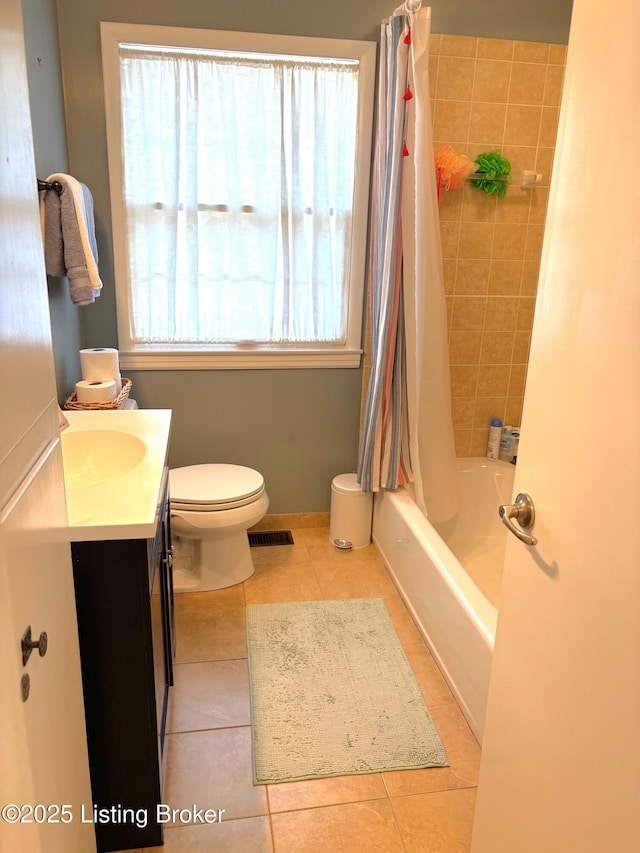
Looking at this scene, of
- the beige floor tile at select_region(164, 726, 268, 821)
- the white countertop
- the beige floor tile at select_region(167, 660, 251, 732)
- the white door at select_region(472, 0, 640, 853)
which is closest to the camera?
the white door at select_region(472, 0, 640, 853)

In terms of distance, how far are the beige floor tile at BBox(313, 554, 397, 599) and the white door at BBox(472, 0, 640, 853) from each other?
1508 mm

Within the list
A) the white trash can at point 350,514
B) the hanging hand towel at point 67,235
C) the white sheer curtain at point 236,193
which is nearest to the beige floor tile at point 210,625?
the white trash can at point 350,514

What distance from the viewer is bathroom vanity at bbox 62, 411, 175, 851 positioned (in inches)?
53.1

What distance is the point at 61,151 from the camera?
2.50 meters

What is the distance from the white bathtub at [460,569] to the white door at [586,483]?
30.1 inches

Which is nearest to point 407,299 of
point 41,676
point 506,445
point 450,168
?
point 450,168

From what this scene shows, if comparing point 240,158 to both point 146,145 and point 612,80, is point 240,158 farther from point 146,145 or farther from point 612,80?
point 612,80

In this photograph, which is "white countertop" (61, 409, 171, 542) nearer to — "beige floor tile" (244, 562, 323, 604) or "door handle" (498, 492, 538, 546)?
"door handle" (498, 492, 538, 546)

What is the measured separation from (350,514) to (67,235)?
1688 mm

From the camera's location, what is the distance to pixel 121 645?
1409mm

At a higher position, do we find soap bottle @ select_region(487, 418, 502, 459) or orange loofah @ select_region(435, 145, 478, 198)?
orange loofah @ select_region(435, 145, 478, 198)

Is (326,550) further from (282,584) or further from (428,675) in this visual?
(428,675)

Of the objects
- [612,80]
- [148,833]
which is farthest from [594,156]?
[148,833]

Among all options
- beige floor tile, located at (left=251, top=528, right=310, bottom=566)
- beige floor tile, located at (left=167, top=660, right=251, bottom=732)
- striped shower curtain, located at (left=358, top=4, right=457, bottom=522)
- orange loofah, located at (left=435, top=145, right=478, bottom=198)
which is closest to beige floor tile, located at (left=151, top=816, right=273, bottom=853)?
beige floor tile, located at (left=167, top=660, right=251, bottom=732)
